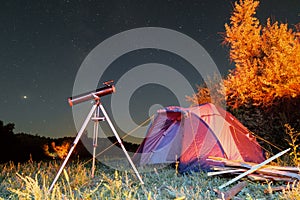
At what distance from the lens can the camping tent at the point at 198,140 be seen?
200 inches

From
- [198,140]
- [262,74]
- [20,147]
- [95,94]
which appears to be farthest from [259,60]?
[20,147]

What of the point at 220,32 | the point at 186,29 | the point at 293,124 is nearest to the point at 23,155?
the point at 186,29

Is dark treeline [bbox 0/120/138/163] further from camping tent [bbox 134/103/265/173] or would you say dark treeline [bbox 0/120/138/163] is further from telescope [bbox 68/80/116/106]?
telescope [bbox 68/80/116/106]

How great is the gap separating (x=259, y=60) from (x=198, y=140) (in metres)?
5.18

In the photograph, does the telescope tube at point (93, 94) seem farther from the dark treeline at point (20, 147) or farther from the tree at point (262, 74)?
the dark treeline at point (20, 147)

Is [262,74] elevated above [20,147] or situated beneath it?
elevated above

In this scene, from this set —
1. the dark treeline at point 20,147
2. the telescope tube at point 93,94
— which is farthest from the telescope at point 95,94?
the dark treeline at point 20,147

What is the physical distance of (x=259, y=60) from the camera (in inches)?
356

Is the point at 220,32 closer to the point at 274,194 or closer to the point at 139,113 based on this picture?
the point at 139,113

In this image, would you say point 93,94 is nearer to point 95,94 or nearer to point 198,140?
point 95,94

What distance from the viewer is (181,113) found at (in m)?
5.62

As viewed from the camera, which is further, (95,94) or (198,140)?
(198,140)

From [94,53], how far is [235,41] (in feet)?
17.4

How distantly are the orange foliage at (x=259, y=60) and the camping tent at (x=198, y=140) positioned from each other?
3.18 metres
